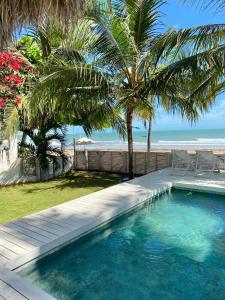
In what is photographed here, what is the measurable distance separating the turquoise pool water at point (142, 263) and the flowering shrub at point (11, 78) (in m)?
5.24

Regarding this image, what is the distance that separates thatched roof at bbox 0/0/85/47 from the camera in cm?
306

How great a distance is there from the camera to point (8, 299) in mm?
2820

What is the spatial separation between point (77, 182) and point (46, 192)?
1.62 meters

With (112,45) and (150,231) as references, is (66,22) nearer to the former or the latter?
(150,231)

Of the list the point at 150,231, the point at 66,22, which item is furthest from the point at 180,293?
the point at 66,22

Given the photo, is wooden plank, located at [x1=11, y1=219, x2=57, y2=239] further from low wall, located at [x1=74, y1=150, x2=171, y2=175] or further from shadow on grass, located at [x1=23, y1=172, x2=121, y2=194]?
low wall, located at [x1=74, y1=150, x2=171, y2=175]

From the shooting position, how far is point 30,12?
323 centimetres

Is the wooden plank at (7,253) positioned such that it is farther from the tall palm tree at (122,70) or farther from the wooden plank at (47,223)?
the tall palm tree at (122,70)

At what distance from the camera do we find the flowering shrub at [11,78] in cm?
820

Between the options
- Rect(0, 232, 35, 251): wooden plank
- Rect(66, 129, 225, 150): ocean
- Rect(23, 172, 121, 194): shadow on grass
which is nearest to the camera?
Rect(0, 232, 35, 251): wooden plank

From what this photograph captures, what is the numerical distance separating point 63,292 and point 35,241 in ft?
3.51

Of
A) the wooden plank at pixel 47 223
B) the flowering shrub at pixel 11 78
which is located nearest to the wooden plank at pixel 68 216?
the wooden plank at pixel 47 223

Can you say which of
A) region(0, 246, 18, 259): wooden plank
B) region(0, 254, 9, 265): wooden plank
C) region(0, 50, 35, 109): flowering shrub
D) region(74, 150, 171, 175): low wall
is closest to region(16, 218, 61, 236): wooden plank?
region(0, 246, 18, 259): wooden plank

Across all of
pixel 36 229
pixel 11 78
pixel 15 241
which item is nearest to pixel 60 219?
pixel 36 229
